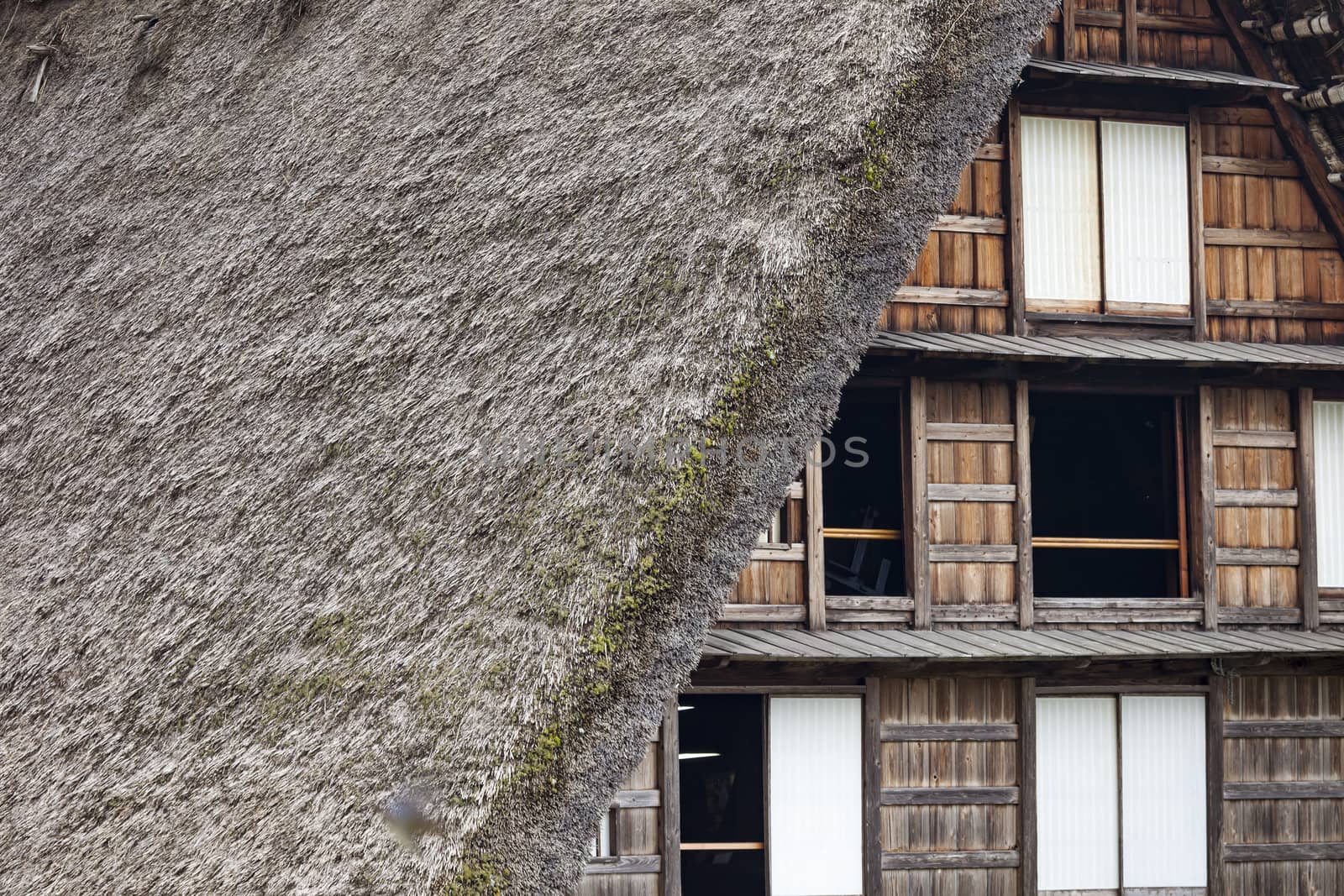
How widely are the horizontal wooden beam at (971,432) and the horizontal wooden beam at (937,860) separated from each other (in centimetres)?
250

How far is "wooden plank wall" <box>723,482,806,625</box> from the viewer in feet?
25.7

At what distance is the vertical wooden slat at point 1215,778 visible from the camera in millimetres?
8219

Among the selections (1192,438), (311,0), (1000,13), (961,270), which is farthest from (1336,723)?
(311,0)

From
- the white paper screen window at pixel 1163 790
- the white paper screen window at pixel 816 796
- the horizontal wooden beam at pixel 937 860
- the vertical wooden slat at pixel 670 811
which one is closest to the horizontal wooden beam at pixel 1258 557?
the white paper screen window at pixel 1163 790

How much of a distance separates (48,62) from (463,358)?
180 inches

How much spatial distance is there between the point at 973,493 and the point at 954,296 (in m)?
1.23

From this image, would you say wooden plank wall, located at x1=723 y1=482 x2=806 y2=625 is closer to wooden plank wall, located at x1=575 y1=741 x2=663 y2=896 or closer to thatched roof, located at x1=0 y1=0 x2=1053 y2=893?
wooden plank wall, located at x1=575 y1=741 x2=663 y2=896

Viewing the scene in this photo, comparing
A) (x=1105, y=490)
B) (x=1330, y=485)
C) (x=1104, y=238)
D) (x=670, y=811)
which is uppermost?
(x=1104, y=238)

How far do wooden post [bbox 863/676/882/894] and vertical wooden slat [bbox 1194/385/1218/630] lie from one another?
86.4 inches

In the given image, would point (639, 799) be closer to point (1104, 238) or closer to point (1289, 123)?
point (1104, 238)

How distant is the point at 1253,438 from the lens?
8.56m

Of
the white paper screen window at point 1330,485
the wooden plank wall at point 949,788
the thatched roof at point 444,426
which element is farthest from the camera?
the white paper screen window at point 1330,485

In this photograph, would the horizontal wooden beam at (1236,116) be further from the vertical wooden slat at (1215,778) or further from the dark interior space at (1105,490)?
the vertical wooden slat at (1215,778)

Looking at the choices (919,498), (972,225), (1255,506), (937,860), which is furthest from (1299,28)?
(937,860)
